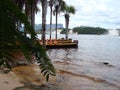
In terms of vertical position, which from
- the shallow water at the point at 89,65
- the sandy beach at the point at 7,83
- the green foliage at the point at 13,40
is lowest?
the shallow water at the point at 89,65

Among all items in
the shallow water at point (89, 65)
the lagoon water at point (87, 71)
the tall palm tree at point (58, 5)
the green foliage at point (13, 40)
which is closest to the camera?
the green foliage at point (13, 40)

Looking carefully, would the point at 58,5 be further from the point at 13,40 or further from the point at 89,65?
the point at 13,40

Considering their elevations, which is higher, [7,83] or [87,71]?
[7,83]

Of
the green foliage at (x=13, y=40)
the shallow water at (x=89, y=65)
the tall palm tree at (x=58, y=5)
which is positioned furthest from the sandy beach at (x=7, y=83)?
the tall palm tree at (x=58, y=5)

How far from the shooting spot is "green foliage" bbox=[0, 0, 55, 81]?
1.89m

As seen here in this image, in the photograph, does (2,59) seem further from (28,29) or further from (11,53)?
(28,29)

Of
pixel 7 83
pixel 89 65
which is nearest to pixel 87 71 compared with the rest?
pixel 89 65

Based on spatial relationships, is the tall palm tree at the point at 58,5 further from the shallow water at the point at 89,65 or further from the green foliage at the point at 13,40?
the green foliage at the point at 13,40

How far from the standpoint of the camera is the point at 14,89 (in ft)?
33.7

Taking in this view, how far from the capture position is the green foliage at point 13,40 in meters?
1.89

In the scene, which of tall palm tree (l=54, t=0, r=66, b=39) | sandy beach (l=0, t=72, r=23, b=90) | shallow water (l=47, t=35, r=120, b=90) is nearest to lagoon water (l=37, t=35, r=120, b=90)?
shallow water (l=47, t=35, r=120, b=90)

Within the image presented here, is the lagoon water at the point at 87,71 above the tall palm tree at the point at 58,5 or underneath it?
underneath

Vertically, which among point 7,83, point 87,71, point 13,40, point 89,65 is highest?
point 13,40

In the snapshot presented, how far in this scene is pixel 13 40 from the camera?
1.96 m
